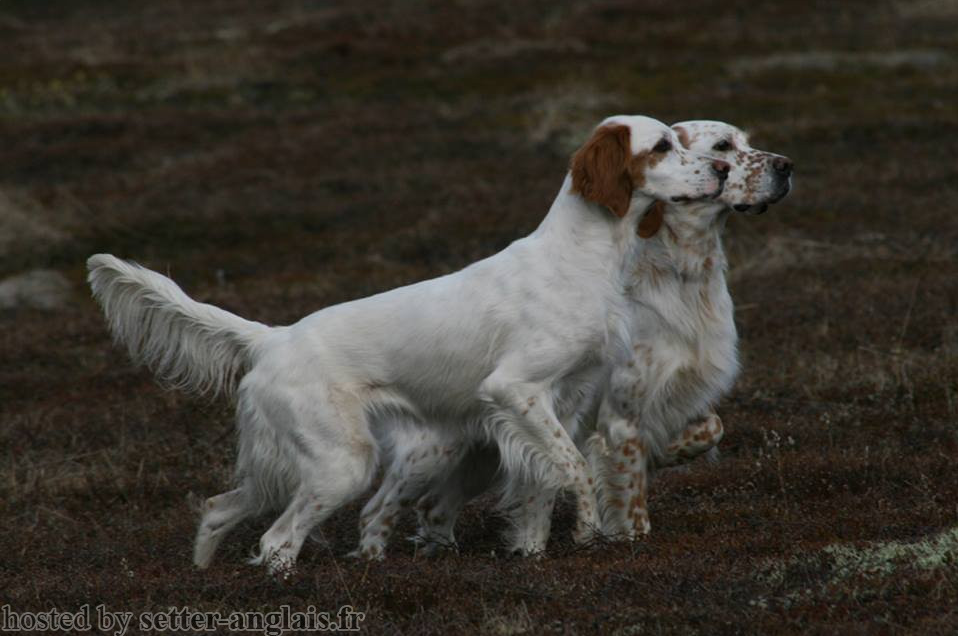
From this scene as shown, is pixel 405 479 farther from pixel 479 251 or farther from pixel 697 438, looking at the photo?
pixel 479 251

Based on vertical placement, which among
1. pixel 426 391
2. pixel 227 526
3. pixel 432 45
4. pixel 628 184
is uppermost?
pixel 628 184

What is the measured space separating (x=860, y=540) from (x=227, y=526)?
7.67 ft

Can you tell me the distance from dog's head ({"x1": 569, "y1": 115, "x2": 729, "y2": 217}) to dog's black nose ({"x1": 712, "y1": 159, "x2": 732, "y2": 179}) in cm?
4

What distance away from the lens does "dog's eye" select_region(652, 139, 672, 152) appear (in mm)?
5496

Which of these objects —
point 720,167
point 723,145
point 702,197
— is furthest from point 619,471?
point 723,145

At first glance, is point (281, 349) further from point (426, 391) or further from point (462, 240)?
point (462, 240)

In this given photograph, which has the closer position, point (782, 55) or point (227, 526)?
point (227, 526)

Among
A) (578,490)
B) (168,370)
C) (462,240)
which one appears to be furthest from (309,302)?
(578,490)

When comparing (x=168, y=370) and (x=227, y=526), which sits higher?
(x=168, y=370)

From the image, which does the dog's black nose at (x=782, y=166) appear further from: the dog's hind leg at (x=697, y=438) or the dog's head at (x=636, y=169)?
→ the dog's hind leg at (x=697, y=438)

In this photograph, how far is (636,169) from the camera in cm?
548

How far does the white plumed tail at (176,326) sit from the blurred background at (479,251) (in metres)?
0.76

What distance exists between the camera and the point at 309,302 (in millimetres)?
10953

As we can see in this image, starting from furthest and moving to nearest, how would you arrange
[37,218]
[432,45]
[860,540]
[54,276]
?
[432,45], [37,218], [54,276], [860,540]
